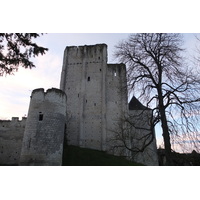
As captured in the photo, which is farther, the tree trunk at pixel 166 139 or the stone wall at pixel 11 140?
the stone wall at pixel 11 140

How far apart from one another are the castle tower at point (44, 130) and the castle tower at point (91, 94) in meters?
9.22

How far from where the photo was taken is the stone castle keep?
12.8m

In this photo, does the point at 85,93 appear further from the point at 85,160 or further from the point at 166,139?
the point at 166,139

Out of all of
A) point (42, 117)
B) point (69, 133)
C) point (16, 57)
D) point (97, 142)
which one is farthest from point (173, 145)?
point (69, 133)

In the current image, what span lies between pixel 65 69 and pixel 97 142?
1212 centimetres

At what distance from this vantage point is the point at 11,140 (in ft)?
64.9

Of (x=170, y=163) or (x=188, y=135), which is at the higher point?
(x=188, y=135)

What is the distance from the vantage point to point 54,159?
12.4 meters

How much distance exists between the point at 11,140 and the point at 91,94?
38.1 feet

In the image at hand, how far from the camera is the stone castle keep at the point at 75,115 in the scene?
12.8 metres

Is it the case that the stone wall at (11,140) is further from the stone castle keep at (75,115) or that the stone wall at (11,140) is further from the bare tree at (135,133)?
the bare tree at (135,133)

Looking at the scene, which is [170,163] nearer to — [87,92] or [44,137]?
[44,137]

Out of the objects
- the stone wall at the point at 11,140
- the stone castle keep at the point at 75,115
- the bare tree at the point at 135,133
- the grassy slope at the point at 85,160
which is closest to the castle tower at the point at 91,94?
the stone castle keep at the point at 75,115

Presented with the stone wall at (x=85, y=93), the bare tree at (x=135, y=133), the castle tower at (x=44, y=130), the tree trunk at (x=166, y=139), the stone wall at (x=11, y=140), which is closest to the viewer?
the tree trunk at (x=166, y=139)
